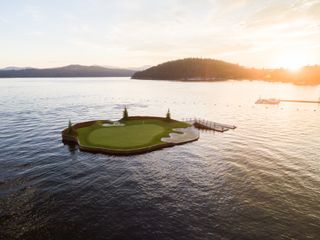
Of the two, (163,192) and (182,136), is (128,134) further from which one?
(163,192)

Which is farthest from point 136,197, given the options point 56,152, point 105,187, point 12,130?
point 12,130

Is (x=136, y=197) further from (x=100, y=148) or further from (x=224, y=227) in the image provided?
(x=100, y=148)

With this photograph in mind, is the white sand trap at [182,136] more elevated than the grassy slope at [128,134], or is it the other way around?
the grassy slope at [128,134]

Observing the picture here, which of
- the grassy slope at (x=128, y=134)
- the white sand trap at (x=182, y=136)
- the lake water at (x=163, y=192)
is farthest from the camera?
the white sand trap at (x=182, y=136)

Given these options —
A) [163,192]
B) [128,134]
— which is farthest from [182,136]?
[163,192]

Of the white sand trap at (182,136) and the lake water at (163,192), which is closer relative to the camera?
the lake water at (163,192)

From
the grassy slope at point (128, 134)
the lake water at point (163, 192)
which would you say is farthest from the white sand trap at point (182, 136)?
the lake water at point (163, 192)

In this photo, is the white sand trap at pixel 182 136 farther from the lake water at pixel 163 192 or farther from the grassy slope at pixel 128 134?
the lake water at pixel 163 192
